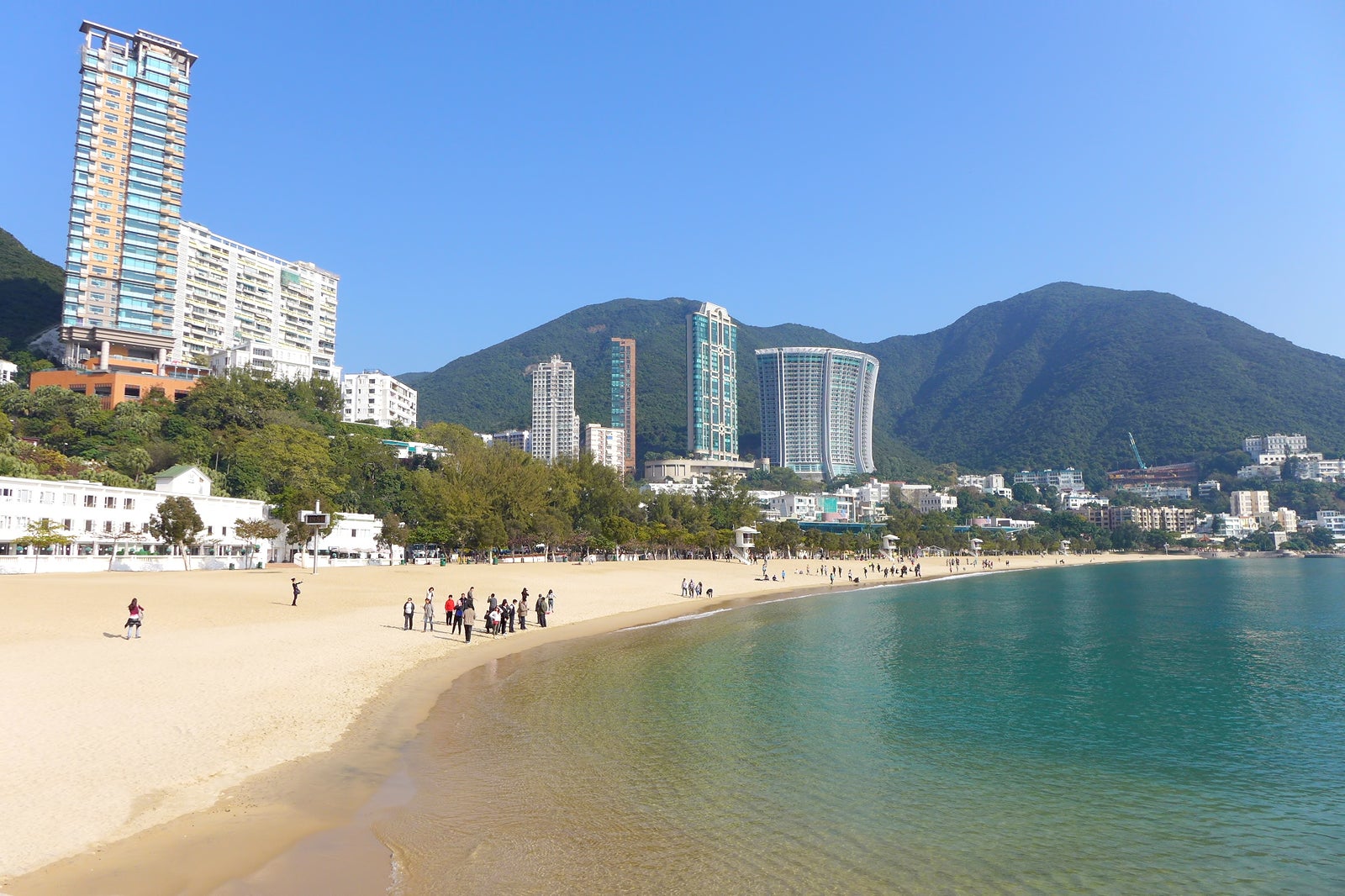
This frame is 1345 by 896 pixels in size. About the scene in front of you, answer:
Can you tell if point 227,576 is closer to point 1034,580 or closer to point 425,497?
point 425,497

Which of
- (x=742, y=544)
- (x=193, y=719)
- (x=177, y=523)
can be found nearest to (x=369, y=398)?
(x=742, y=544)

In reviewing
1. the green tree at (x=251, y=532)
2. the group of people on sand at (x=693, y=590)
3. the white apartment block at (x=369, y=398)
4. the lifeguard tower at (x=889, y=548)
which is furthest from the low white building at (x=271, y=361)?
the lifeguard tower at (x=889, y=548)

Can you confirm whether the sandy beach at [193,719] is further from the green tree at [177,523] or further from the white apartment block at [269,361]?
the white apartment block at [269,361]

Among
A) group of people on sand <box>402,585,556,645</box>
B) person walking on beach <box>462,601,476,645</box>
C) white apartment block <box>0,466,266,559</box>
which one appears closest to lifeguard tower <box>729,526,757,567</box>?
white apartment block <box>0,466,266,559</box>

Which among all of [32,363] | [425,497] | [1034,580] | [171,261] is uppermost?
[171,261]

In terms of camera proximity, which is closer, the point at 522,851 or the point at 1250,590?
the point at 522,851

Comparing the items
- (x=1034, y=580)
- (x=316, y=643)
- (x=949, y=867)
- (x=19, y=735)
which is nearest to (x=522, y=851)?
(x=949, y=867)
